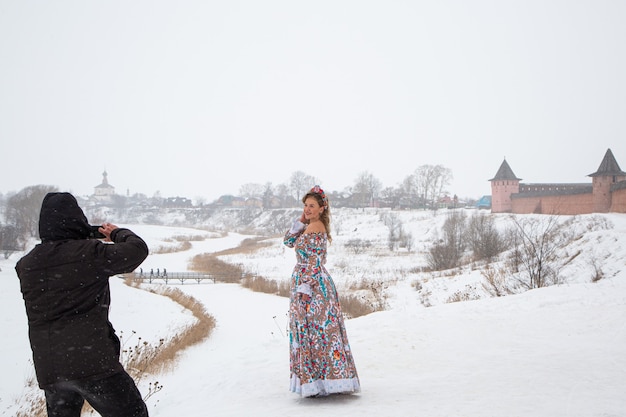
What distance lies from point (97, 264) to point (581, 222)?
30217 millimetres

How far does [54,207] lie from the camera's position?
2.56 metres

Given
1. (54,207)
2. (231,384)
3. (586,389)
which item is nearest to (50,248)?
(54,207)

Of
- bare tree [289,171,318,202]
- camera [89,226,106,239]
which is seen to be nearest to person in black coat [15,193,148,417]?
camera [89,226,106,239]

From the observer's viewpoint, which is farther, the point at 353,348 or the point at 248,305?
the point at 248,305

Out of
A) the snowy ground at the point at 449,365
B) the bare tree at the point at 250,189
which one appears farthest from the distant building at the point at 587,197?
the bare tree at the point at 250,189

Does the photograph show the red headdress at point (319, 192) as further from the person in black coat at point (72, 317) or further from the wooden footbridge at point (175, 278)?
the wooden footbridge at point (175, 278)

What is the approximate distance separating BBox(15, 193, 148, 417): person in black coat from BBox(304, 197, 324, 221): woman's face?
206 cm

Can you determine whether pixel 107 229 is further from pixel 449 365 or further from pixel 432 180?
pixel 432 180

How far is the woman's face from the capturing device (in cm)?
439

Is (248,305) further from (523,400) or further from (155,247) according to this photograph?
(155,247)

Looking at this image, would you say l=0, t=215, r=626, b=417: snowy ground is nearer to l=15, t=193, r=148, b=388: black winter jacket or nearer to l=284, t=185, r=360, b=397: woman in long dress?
l=284, t=185, r=360, b=397: woman in long dress

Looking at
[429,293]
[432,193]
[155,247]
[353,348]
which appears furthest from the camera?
[432,193]

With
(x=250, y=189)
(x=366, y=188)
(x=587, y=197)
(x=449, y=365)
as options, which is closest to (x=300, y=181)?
(x=366, y=188)

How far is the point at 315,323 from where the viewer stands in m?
4.27
